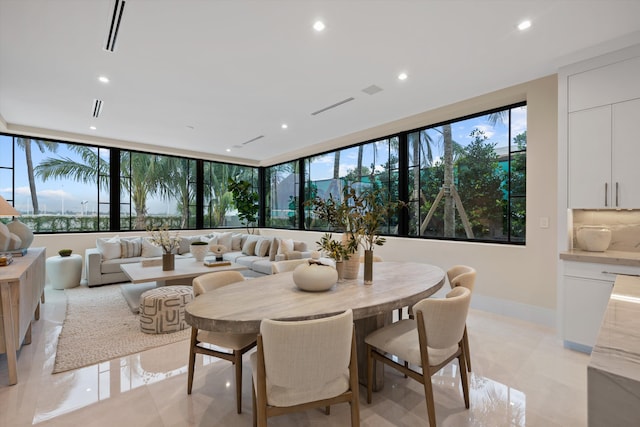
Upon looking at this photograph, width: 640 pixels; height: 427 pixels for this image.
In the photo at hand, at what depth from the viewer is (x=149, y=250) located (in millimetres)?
5750

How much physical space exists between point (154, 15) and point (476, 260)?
4.33 m

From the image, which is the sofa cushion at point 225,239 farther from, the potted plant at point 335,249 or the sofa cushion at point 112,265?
the potted plant at point 335,249

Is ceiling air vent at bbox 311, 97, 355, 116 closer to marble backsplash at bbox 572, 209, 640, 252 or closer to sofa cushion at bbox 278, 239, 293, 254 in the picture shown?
sofa cushion at bbox 278, 239, 293, 254

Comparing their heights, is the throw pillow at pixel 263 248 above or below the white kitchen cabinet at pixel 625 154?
below

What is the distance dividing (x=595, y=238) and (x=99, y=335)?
4.98m

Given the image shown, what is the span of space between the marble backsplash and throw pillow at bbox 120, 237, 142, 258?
21.6ft

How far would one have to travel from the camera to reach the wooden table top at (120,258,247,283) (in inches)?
150

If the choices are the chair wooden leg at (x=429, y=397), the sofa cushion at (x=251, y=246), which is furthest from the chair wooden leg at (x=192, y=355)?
the sofa cushion at (x=251, y=246)

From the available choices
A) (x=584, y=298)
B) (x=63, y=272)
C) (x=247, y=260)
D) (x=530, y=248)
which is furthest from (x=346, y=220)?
(x=63, y=272)

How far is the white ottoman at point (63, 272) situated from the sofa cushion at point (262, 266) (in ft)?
9.51

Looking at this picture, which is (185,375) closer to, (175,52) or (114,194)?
(175,52)

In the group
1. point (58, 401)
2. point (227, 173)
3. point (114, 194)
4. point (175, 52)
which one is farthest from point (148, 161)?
point (58, 401)

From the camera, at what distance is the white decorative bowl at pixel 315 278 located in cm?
190

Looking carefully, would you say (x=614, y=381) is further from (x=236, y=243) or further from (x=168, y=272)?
(x=236, y=243)
